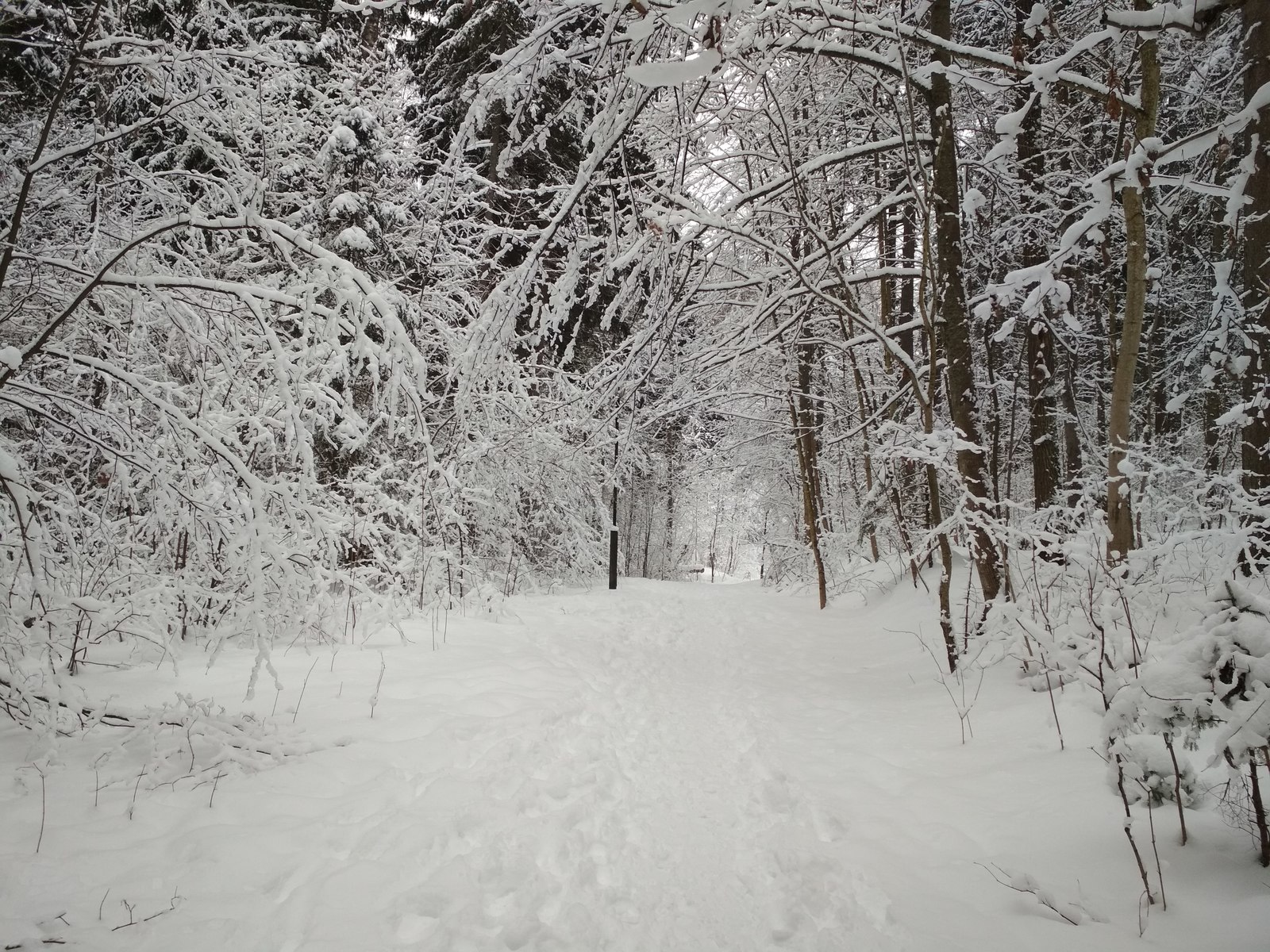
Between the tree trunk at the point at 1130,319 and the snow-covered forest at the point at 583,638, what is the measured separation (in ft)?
0.10

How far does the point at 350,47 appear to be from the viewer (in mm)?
7297

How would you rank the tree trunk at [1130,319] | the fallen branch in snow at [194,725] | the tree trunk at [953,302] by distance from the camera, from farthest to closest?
the tree trunk at [953,302] < the tree trunk at [1130,319] < the fallen branch in snow at [194,725]

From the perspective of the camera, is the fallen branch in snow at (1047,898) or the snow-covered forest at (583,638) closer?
the fallen branch in snow at (1047,898)

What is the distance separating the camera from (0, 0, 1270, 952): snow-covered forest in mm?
2025

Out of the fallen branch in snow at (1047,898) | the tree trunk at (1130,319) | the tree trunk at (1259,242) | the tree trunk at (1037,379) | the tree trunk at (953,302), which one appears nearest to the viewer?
the fallen branch in snow at (1047,898)

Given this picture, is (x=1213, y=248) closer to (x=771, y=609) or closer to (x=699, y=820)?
(x=771, y=609)

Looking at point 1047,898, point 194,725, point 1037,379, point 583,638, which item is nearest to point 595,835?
point 1047,898

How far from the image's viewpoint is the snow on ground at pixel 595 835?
6.25ft

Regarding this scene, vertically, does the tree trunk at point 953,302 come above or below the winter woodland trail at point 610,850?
above

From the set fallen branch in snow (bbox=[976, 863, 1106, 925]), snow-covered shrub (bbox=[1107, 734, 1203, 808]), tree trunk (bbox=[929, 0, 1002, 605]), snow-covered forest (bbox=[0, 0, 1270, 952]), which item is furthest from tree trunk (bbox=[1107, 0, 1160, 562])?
fallen branch in snow (bbox=[976, 863, 1106, 925])

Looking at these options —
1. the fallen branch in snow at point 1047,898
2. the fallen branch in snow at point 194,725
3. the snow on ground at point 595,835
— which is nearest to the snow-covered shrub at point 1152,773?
the snow on ground at point 595,835

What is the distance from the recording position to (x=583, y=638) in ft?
23.4

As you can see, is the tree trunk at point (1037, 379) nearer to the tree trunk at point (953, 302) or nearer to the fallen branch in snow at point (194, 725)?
the tree trunk at point (953, 302)

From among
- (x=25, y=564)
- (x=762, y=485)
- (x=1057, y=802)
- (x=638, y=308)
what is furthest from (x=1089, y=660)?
(x=762, y=485)
